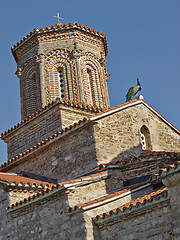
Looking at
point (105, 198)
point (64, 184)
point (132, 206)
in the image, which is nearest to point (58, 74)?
point (64, 184)

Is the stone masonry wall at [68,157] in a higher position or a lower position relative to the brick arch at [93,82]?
lower

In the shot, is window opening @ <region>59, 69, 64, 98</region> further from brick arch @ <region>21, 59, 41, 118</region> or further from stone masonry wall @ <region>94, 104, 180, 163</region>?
stone masonry wall @ <region>94, 104, 180, 163</region>

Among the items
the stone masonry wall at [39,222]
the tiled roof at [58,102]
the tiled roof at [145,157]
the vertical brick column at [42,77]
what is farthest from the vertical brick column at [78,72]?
the stone masonry wall at [39,222]

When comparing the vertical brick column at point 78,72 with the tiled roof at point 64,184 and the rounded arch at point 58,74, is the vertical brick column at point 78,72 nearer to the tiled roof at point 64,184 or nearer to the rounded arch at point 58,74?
the rounded arch at point 58,74

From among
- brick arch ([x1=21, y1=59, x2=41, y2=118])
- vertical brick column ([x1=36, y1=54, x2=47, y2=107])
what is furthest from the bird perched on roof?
brick arch ([x1=21, y1=59, x2=41, y2=118])

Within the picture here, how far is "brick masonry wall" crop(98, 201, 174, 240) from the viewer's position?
741 centimetres

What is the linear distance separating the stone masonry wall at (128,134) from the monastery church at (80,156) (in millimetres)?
30

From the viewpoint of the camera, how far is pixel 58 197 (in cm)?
895

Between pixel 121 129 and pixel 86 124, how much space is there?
43.6 inches

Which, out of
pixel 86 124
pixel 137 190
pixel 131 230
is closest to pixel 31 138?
pixel 86 124

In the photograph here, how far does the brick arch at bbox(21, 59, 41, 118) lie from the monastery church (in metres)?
0.04

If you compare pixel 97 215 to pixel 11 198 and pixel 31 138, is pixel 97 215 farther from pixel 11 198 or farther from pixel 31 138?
pixel 31 138

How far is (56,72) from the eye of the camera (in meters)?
14.2

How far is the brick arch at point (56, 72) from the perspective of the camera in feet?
45.3
